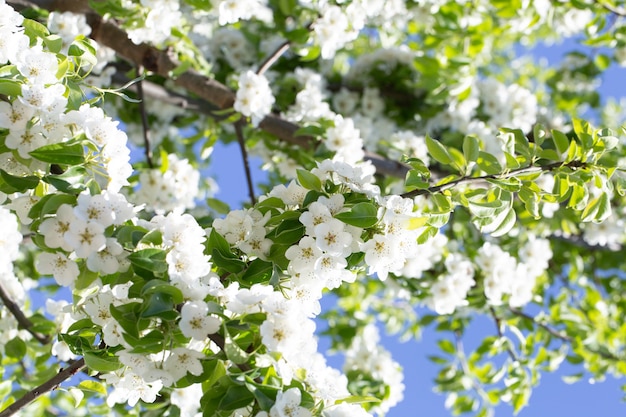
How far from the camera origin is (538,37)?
17.4 ft

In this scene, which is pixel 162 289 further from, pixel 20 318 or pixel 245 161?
pixel 245 161

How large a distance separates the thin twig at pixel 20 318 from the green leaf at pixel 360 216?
130cm

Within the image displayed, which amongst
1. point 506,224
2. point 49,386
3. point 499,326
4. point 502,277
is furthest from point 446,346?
point 49,386

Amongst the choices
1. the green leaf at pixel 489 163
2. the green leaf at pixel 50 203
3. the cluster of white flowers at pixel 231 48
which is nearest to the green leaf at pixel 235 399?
the green leaf at pixel 50 203

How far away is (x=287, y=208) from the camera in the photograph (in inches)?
58.8

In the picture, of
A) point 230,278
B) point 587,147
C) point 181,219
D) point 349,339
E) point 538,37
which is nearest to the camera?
point 181,219

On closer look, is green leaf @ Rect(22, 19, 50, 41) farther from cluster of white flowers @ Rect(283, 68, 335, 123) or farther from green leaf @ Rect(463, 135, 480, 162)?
cluster of white flowers @ Rect(283, 68, 335, 123)

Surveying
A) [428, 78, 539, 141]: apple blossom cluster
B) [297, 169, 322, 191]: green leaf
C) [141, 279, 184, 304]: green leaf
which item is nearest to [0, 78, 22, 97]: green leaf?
[141, 279, 184, 304]: green leaf

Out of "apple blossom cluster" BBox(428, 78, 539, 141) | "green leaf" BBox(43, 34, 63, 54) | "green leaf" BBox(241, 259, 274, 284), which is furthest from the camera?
"apple blossom cluster" BBox(428, 78, 539, 141)

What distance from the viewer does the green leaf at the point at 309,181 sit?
56.7 inches

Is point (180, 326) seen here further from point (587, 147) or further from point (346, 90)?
point (346, 90)

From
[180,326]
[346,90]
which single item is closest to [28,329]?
[180,326]

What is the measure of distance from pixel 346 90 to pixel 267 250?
8.33 ft

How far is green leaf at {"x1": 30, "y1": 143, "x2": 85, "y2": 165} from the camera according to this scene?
1.26 m
